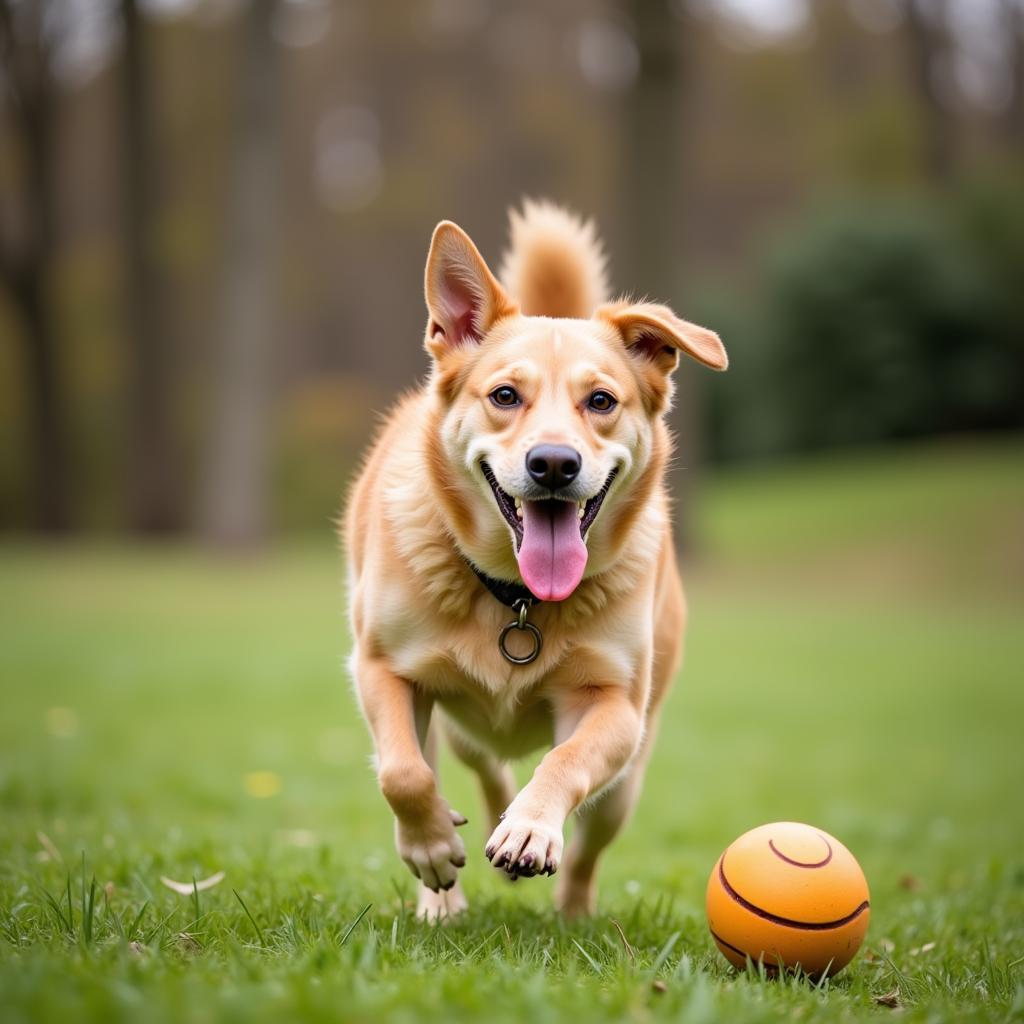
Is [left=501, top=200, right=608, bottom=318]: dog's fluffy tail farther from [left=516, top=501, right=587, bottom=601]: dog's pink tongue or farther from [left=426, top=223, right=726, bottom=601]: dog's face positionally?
[left=516, top=501, right=587, bottom=601]: dog's pink tongue

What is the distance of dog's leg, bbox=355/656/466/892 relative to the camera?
3762 mm

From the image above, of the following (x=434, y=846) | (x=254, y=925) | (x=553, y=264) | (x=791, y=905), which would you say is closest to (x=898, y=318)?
(x=553, y=264)

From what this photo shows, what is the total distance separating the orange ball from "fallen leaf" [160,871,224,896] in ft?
5.34

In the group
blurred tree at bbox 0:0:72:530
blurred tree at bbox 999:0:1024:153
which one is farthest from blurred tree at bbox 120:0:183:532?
blurred tree at bbox 999:0:1024:153

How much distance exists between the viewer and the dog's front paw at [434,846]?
3811 millimetres

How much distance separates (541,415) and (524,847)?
1345 mm

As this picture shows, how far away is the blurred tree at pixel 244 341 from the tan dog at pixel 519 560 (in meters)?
17.2

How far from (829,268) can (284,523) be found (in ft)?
49.2

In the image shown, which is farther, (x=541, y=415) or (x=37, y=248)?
(x=37, y=248)

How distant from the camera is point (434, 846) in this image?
3.82m

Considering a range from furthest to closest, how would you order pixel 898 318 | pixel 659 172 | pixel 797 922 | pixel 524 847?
pixel 898 318 < pixel 659 172 < pixel 797 922 < pixel 524 847

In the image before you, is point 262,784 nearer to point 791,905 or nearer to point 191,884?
point 191,884

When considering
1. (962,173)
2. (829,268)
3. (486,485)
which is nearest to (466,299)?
(486,485)

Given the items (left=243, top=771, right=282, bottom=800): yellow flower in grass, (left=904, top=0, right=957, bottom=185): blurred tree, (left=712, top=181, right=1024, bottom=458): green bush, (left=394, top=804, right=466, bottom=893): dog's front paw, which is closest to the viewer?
(left=394, top=804, right=466, bottom=893): dog's front paw
